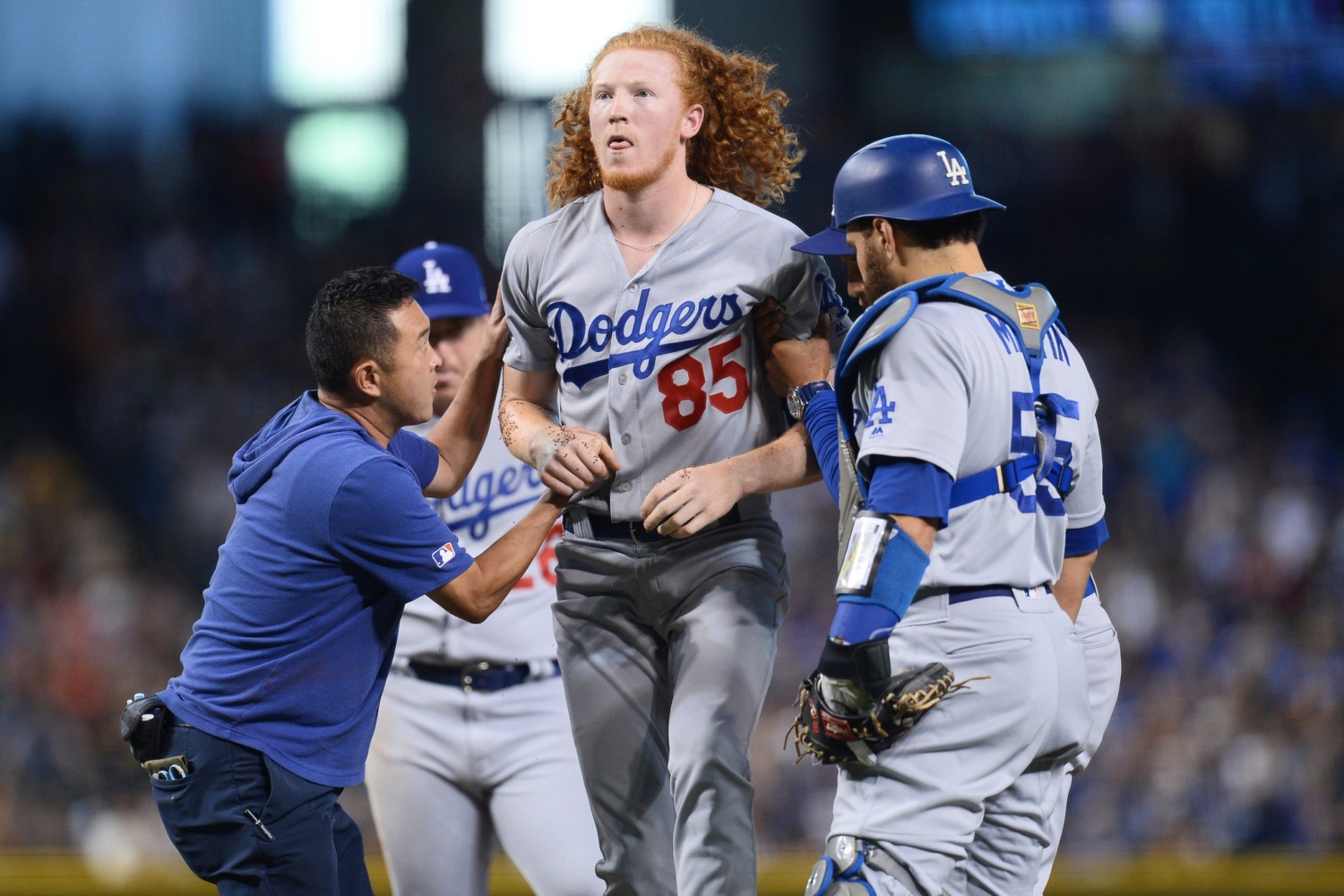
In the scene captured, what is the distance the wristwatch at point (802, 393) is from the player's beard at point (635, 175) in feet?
1.90

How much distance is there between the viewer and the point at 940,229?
3.00m

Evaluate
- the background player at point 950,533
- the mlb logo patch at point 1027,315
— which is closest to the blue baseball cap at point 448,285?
the background player at point 950,533

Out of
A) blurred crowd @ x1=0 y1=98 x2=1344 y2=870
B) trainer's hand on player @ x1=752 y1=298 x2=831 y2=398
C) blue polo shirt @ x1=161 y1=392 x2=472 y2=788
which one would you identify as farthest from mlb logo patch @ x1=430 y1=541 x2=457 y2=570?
blurred crowd @ x1=0 y1=98 x2=1344 y2=870

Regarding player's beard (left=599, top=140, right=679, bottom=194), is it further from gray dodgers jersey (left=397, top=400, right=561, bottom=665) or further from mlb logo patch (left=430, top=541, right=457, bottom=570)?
A: gray dodgers jersey (left=397, top=400, right=561, bottom=665)

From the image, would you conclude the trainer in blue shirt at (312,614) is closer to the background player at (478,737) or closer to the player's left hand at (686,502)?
the player's left hand at (686,502)

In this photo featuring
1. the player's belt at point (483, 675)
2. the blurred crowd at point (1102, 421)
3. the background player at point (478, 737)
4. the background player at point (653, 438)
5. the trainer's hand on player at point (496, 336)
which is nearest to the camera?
the background player at point (653, 438)

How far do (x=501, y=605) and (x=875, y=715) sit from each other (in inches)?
62.0

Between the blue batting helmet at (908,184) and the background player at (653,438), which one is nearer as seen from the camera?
the blue batting helmet at (908,184)

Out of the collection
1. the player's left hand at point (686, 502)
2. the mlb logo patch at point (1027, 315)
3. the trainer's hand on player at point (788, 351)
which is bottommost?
the player's left hand at point (686, 502)

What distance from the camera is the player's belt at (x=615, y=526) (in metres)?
3.35

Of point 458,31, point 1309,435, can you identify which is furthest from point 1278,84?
point 458,31

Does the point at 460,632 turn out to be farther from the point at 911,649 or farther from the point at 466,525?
the point at 911,649

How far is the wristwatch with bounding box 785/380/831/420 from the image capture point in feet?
10.8

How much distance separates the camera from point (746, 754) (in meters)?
3.19
